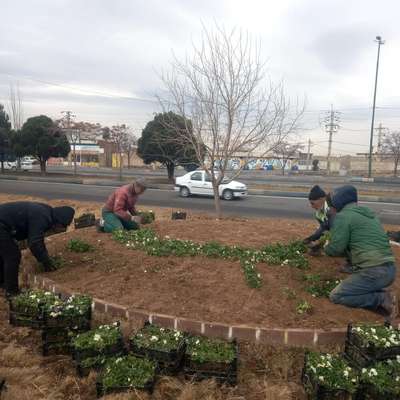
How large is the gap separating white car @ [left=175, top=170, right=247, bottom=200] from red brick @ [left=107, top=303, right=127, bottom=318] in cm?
1416

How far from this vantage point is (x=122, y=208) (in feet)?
20.6

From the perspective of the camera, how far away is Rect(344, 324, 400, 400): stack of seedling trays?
262 cm

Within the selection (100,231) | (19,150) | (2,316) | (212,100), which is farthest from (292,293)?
(19,150)

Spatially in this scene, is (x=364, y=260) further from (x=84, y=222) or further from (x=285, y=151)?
(x=285, y=151)

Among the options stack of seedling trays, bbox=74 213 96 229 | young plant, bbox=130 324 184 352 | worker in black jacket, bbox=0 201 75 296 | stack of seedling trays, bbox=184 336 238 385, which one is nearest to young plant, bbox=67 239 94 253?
worker in black jacket, bbox=0 201 75 296

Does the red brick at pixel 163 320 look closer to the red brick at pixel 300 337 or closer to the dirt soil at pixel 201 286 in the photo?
the dirt soil at pixel 201 286

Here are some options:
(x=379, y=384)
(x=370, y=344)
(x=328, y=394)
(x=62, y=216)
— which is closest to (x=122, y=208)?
(x=62, y=216)

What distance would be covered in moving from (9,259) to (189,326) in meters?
2.29

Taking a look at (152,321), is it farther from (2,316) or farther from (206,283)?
(2,316)

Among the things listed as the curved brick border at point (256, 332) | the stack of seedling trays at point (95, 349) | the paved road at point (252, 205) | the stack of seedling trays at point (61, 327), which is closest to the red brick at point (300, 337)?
the curved brick border at point (256, 332)

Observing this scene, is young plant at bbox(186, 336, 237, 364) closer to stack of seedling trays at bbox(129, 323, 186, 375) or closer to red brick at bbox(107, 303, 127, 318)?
stack of seedling trays at bbox(129, 323, 186, 375)

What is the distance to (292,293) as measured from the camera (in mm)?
3920

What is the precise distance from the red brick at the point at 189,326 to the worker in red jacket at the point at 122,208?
9.75 feet

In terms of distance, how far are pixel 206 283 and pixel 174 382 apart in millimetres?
1424
